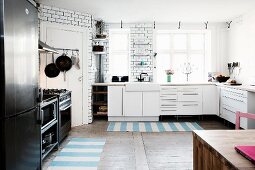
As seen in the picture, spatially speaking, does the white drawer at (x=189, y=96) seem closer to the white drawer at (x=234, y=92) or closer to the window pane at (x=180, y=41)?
the white drawer at (x=234, y=92)

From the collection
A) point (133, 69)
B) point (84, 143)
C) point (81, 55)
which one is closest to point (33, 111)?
point (84, 143)

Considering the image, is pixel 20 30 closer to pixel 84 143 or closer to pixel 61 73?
pixel 84 143

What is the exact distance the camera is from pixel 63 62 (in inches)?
225

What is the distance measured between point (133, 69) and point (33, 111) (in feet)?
15.9

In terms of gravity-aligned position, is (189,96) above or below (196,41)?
below

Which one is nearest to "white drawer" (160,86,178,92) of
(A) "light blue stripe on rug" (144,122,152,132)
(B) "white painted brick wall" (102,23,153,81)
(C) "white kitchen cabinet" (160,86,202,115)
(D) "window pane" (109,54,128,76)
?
(C) "white kitchen cabinet" (160,86,202,115)

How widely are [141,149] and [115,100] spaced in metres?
2.44

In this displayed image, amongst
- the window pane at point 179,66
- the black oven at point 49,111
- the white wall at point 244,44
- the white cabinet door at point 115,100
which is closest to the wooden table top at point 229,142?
the black oven at point 49,111

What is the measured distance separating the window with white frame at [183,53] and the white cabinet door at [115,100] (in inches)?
59.6

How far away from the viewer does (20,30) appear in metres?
2.20

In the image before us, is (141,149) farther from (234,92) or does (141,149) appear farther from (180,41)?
(180,41)

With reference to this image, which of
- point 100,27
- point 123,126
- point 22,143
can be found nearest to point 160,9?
point 100,27

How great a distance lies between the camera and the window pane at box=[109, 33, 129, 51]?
7.41 meters

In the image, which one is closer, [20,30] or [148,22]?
[20,30]
